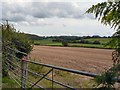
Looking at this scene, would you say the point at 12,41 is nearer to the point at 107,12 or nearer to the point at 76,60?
the point at 107,12

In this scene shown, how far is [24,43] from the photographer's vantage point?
14.4m

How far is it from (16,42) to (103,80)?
12.4m

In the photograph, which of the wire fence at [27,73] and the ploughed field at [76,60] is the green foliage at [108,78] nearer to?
the wire fence at [27,73]

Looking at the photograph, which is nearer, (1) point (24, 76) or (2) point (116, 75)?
(2) point (116, 75)

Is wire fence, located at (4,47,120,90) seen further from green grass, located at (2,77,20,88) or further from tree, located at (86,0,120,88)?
tree, located at (86,0,120,88)

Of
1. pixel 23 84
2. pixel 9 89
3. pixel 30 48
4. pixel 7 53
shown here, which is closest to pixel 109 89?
pixel 23 84

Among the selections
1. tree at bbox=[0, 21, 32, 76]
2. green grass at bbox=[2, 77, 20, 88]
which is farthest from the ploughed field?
green grass at bbox=[2, 77, 20, 88]

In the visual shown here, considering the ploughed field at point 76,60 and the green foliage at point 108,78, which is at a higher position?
the green foliage at point 108,78

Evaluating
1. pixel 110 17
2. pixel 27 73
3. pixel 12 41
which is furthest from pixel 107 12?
pixel 12 41

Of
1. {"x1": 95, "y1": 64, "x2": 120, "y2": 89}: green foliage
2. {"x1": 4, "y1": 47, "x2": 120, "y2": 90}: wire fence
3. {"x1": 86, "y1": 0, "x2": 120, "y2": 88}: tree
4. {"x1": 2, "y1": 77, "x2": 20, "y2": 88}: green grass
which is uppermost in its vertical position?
{"x1": 86, "y1": 0, "x2": 120, "y2": 88}: tree

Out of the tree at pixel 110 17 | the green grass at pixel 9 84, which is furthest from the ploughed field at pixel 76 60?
the tree at pixel 110 17

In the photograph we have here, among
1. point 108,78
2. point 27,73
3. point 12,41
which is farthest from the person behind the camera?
point 12,41

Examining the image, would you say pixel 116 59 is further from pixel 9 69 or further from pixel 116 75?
pixel 9 69

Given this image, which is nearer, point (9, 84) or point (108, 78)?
point (108, 78)
